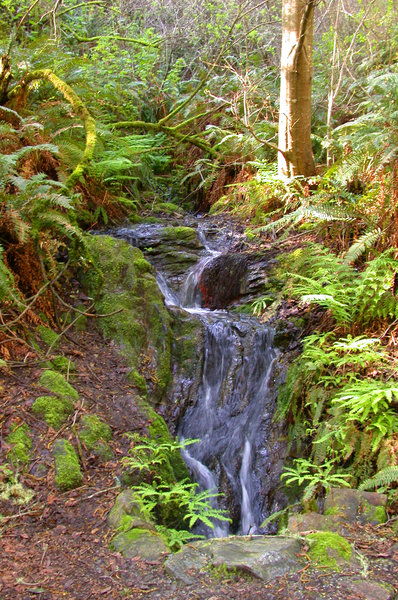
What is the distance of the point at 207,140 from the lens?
10.6 meters

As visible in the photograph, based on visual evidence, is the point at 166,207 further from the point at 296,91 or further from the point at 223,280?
the point at 296,91

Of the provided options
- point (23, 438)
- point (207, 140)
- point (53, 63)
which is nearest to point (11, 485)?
point (23, 438)

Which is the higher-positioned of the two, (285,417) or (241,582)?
(241,582)

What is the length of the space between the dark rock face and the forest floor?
317 centimetres

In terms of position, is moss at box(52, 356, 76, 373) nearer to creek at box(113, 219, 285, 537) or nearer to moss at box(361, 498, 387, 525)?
creek at box(113, 219, 285, 537)

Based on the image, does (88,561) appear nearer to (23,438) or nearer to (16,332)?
(23,438)

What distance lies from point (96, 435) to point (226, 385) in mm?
2067

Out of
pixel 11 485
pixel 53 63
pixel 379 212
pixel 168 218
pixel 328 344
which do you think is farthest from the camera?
pixel 168 218

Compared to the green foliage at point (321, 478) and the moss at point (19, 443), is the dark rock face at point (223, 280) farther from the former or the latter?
the moss at point (19, 443)

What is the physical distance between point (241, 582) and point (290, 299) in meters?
4.03

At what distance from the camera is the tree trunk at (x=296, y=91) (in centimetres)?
719

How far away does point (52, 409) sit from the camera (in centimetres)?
394

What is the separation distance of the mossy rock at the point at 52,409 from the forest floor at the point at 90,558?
0.22ft

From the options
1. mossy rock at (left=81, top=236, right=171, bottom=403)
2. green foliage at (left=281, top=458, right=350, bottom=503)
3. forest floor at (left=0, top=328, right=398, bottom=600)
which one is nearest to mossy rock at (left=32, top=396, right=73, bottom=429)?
forest floor at (left=0, top=328, right=398, bottom=600)
